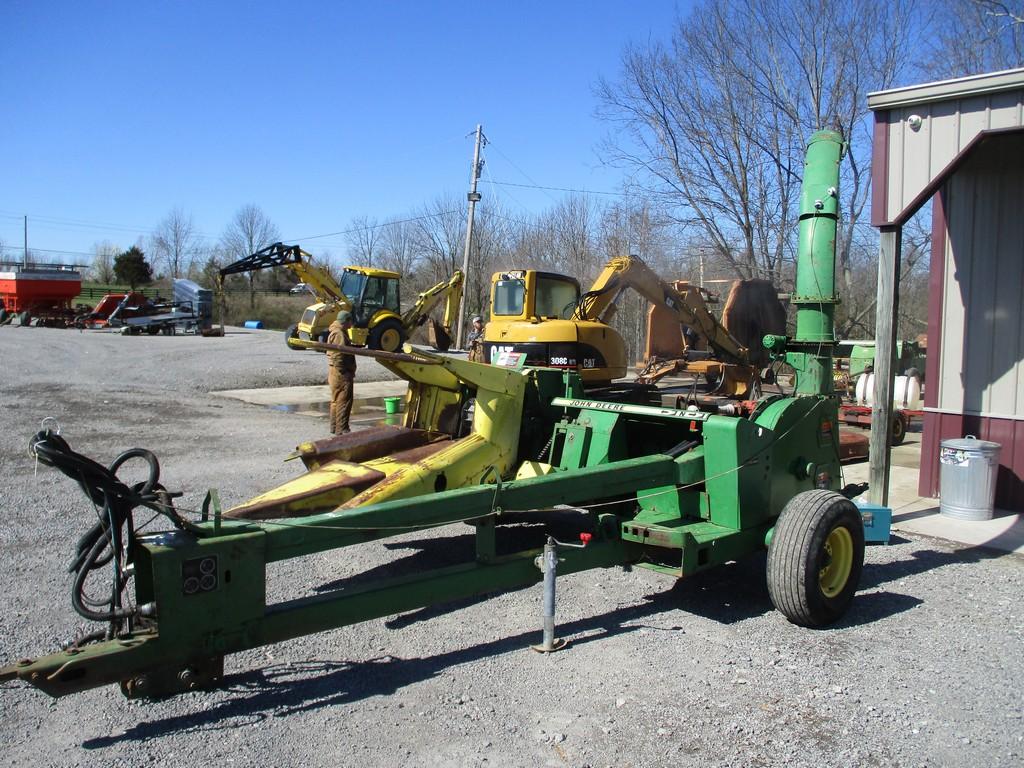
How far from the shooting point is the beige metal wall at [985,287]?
8.22 metres

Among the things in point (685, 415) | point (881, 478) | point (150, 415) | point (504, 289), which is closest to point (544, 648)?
point (685, 415)

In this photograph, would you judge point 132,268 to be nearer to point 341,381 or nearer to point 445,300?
point 445,300

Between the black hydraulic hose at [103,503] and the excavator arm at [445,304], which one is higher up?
the excavator arm at [445,304]

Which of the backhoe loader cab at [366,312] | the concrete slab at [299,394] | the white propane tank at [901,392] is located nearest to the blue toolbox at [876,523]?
the white propane tank at [901,392]

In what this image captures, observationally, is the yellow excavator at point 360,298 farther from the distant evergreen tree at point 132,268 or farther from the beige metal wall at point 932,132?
the distant evergreen tree at point 132,268

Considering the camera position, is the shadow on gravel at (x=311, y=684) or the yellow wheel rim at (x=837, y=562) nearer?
the shadow on gravel at (x=311, y=684)

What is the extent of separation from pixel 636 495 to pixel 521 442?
98 cm

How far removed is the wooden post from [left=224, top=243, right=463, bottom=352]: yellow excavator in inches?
670

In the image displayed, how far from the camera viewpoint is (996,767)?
3.51 meters

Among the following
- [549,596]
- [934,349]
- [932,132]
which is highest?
[932,132]

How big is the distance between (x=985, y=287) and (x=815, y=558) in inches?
200

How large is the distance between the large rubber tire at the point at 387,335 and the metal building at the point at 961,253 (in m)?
17.2

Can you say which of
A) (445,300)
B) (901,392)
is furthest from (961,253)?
(445,300)

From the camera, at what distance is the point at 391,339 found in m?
24.6
